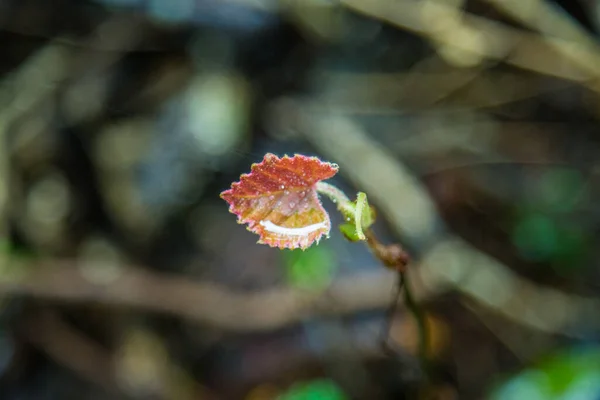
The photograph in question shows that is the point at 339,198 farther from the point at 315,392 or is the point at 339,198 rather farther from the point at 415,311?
the point at 315,392

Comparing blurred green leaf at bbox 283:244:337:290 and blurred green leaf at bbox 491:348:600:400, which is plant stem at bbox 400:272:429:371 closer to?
blurred green leaf at bbox 491:348:600:400

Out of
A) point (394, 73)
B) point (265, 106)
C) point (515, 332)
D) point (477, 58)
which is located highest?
point (477, 58)

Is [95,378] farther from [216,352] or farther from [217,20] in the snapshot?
[217,20]

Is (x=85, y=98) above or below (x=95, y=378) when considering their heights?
above

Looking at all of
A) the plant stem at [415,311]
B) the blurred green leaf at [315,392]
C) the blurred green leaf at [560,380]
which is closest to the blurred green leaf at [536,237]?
the blurred green leaf at [560,380]

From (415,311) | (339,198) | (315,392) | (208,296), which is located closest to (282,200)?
(339,198)

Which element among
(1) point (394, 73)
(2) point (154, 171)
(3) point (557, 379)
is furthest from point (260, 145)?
(3) point (557, 379)

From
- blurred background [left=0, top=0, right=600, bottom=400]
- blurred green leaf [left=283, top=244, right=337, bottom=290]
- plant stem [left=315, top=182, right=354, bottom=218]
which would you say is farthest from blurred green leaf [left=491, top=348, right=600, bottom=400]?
plant stem [left=315, top=182, right=354, bottom=218]
